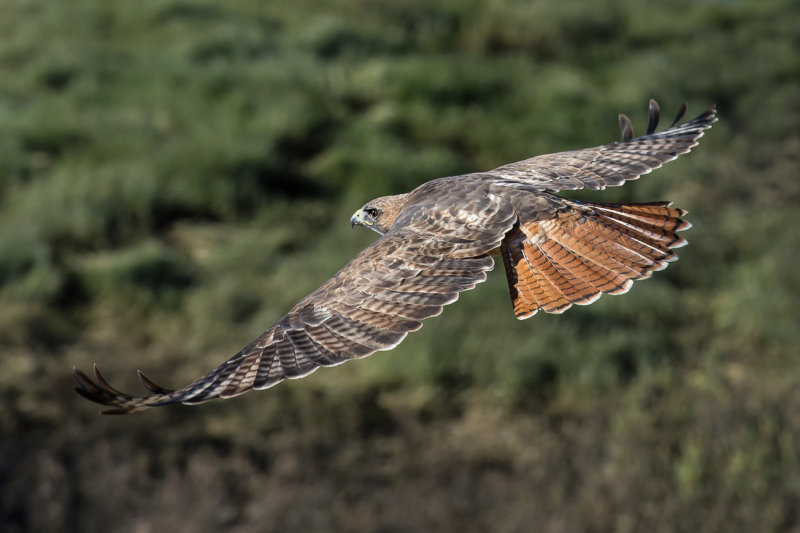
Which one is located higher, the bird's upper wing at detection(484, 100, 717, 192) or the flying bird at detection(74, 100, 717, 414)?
the bird's upper wing at detection(484, 100, 717, 192)

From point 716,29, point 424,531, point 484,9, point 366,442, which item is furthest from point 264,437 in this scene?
point 716,29

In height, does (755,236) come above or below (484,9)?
below

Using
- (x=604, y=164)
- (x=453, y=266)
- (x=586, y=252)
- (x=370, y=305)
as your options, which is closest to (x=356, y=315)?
(x=370, y=305)

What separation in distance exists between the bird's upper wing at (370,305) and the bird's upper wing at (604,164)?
647mm

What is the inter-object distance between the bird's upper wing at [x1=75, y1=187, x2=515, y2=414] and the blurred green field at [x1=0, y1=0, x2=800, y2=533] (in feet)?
15.2

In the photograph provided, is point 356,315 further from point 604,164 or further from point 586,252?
point 604,164

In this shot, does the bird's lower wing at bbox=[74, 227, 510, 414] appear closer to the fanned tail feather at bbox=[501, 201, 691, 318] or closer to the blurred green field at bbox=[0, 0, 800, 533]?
the fanned tail feather at bbox=[501, 201, 691, 318]

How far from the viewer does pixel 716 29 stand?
18.0 metres

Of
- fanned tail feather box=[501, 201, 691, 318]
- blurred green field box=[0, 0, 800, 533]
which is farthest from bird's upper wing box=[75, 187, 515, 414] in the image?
blurred green field box=[0, 0, 800, 533]

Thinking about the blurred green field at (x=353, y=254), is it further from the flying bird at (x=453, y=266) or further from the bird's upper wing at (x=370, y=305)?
the bird's upper wing at (x=370, y=305)

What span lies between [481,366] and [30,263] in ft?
16.4

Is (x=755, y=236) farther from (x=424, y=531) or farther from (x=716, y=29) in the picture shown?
(x=424, y=531)

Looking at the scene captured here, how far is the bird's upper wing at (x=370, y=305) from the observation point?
3879 mm

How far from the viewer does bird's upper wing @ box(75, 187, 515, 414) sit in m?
3.88
